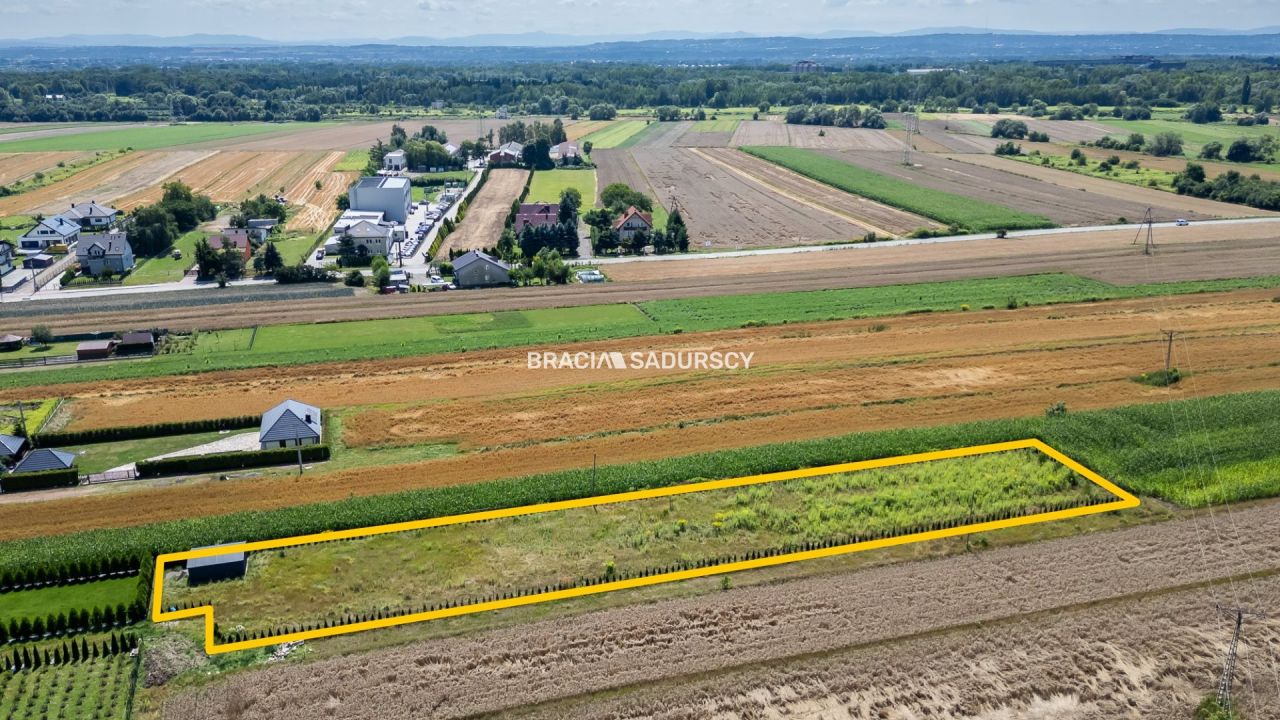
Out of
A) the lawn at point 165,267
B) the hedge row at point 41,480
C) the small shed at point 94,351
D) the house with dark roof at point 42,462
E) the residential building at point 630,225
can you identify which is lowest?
the hedge row at point 41,480

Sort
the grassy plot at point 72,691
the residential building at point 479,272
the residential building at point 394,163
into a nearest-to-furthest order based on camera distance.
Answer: the grassy plot at point 72,691 < the residential building at point 479,272 < the residential building at point 394,163

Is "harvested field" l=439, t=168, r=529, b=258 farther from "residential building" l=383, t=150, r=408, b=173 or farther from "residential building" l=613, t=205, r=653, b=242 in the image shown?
"residential building" l=383, t=150, r=408, b=173

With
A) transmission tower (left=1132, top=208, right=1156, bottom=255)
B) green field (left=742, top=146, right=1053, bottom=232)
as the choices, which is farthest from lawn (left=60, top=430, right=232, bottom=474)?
green field (left=742, top=146, right=1053, bottom=232)

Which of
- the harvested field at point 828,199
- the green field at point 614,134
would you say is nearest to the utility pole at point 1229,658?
the harvested field at point 828,199

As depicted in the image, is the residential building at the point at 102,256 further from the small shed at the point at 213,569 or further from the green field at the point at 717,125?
the green field at the point at 717,125

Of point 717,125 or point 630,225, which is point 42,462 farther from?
point 717,125

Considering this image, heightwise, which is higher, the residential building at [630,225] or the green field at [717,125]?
the green field at [717,125]

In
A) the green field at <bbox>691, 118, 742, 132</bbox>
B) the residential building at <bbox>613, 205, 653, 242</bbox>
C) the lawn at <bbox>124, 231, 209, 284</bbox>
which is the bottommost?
the lawn at <bbox>124, 231, 209, 284</bbox>

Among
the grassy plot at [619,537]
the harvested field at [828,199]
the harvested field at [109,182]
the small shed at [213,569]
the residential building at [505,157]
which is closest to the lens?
the grassy plot at [619,537]

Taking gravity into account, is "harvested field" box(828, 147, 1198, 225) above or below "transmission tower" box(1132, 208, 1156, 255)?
above
